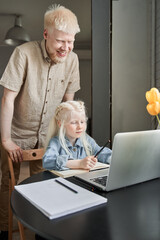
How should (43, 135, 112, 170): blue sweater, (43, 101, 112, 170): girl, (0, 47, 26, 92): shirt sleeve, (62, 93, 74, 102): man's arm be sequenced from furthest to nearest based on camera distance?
(62, 93, 74, 102): man's arm → (0, 47, 26, 92): shirt sleeve → (43, 101, 112, 170): girl → (43, 135, 112, 170): blue sweater

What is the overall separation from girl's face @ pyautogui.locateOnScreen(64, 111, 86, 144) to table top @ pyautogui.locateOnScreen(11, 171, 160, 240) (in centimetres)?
55

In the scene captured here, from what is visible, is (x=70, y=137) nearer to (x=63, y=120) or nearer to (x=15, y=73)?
(x=63, y=120)

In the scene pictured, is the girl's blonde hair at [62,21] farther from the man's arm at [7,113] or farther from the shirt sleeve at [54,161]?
the shirt sleeve at [54,161]

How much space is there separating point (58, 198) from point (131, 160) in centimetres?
27

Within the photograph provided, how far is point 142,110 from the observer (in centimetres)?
227

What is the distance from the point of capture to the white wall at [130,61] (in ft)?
7.23

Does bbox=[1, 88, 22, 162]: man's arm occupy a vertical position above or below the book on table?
above

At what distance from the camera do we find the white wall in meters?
2.20

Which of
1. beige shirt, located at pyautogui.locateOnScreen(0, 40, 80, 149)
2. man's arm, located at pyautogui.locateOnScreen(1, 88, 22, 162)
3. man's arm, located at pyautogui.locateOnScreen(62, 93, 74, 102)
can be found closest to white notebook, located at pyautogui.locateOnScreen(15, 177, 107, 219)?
man's arm, located at pyautogui.locateOnScreen(1, 88, 22, 162)

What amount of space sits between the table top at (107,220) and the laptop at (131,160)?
57 millimetres

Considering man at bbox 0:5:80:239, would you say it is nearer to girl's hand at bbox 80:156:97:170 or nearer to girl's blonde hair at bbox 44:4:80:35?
girl's blonde hair at bbox 44:4:80:35

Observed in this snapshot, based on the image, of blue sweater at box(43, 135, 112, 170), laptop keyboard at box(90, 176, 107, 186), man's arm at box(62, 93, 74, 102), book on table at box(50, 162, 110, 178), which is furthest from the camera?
man's arm at box(62, 93, 74, 102)

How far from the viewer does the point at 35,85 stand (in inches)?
68.6

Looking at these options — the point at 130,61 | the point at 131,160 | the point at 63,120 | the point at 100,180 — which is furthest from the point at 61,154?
the point at 130,61
